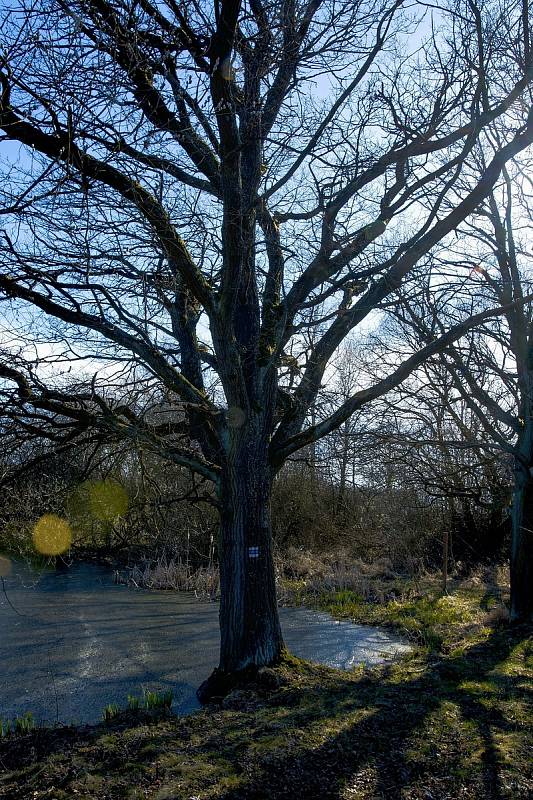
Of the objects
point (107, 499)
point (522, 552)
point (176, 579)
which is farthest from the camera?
point (176, 579)

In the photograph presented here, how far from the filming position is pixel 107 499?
12.4 meters

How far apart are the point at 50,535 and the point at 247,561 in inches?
232

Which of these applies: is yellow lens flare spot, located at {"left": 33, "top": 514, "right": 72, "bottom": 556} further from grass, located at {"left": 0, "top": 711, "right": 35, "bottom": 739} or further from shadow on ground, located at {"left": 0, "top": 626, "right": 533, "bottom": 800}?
shadow on ground, located at {"left": 0, "top": 626, "right": 533, "bottom": 800}

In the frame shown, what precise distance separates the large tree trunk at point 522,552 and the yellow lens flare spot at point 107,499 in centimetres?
619

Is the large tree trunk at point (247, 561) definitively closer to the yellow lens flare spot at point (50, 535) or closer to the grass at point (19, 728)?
the grass at point (19, 728)

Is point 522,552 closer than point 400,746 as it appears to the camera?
No

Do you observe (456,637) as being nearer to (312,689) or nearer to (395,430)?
(395,430)

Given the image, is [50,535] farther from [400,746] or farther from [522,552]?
[400,746]

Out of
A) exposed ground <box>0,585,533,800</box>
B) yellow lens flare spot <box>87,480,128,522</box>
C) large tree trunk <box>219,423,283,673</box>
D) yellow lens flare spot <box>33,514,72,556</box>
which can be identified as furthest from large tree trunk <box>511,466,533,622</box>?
yellow lens flare spot <box>33,514,72,556</box>

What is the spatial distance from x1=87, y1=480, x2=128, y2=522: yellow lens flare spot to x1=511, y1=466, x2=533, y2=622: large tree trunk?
6.19m

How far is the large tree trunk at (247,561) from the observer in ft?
23.5

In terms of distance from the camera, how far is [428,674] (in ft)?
24.2

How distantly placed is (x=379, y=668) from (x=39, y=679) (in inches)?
184

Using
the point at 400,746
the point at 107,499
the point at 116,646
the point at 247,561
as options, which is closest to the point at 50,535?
the point at 107,499
